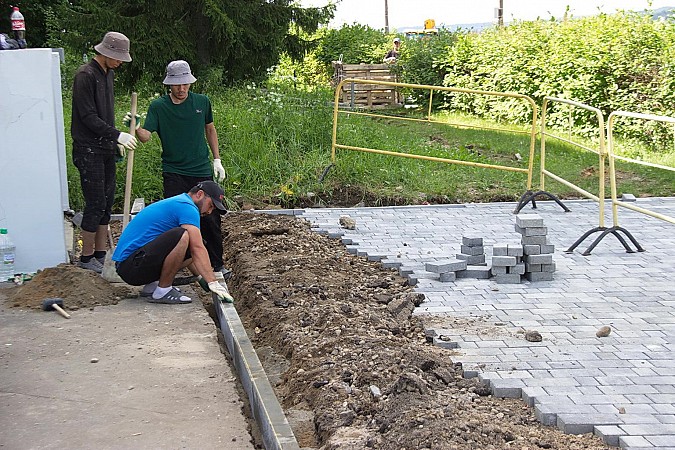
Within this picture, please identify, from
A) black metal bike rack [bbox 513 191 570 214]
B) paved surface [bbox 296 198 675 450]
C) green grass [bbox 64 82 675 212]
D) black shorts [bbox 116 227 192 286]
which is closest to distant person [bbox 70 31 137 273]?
black shorts [bbox 116 227 192 286]

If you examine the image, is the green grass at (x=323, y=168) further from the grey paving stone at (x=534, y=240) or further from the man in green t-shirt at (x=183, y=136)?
the grey paving stone at (x=534, y=240)

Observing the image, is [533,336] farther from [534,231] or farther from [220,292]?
[220,292]

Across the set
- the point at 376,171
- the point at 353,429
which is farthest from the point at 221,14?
the point at 353,429

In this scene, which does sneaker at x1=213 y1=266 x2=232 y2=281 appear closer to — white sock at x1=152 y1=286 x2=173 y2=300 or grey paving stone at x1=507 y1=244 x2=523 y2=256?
white sock at x1=152 y1=286 x2=173 y2=300

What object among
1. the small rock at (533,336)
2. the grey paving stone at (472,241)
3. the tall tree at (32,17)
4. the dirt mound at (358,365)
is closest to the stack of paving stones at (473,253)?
the grey paving stone at (472,241)

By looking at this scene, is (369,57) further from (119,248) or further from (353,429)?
(353,429)

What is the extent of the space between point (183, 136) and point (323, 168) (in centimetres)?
427

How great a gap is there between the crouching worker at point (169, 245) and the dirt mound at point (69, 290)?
26 centimetres

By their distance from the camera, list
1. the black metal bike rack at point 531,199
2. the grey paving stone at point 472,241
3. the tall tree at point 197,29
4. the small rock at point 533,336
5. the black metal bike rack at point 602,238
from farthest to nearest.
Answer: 1. the tall tree at point 197,29
2. the black metal bike rack at point 531,199
3. the black metal bike rack at point 602,238
4. the grey paving stone at point 472,241
5. the small rock at point 533,336

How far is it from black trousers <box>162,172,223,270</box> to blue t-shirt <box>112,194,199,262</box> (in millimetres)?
700

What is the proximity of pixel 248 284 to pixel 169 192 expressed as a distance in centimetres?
121

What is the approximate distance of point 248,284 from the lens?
24.7 feet

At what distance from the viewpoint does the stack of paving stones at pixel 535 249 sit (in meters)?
7.34

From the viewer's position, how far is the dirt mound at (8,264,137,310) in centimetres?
688
